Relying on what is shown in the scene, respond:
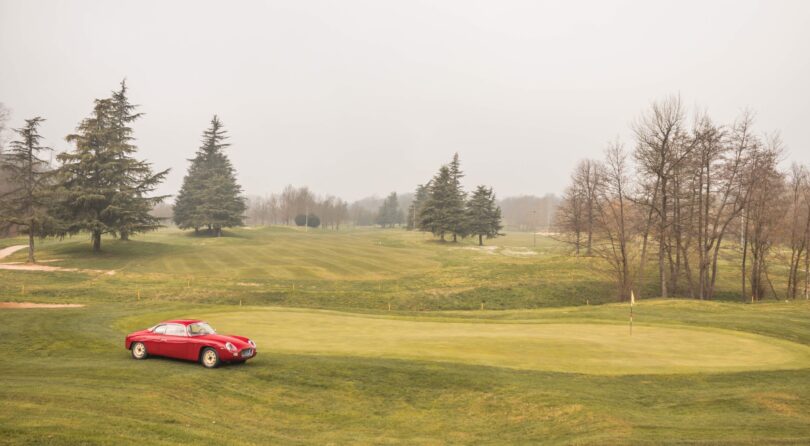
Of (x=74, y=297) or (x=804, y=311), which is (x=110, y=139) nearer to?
(x=74, y=297)

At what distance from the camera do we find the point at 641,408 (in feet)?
45.7

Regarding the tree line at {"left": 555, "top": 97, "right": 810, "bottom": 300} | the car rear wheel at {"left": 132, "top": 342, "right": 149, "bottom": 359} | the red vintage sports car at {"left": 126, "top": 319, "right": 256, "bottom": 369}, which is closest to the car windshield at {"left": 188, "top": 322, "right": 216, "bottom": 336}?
the red vintage sports car at {"left": 126, "top": 319, "right": 256, "bottom": 369}

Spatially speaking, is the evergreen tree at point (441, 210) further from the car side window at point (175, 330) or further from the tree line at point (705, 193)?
the car side window at point (175, 330)

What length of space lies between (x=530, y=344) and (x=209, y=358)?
1255 cm

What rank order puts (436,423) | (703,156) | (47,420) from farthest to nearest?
(703,156) → (436,423) → (47,420)

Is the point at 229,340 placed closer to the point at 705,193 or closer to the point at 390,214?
the point at 705,193

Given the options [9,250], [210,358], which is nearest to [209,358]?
[210,358]

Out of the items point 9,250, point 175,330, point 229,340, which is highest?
point 9,250

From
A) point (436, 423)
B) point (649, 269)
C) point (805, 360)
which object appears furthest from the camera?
point (649, 269)

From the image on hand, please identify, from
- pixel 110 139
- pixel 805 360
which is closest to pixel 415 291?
pixel 805 360

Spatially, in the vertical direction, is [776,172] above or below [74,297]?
above

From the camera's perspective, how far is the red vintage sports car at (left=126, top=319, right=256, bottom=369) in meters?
17.1

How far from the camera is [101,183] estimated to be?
60312 millimetres

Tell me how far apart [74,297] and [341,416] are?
34.1 m
